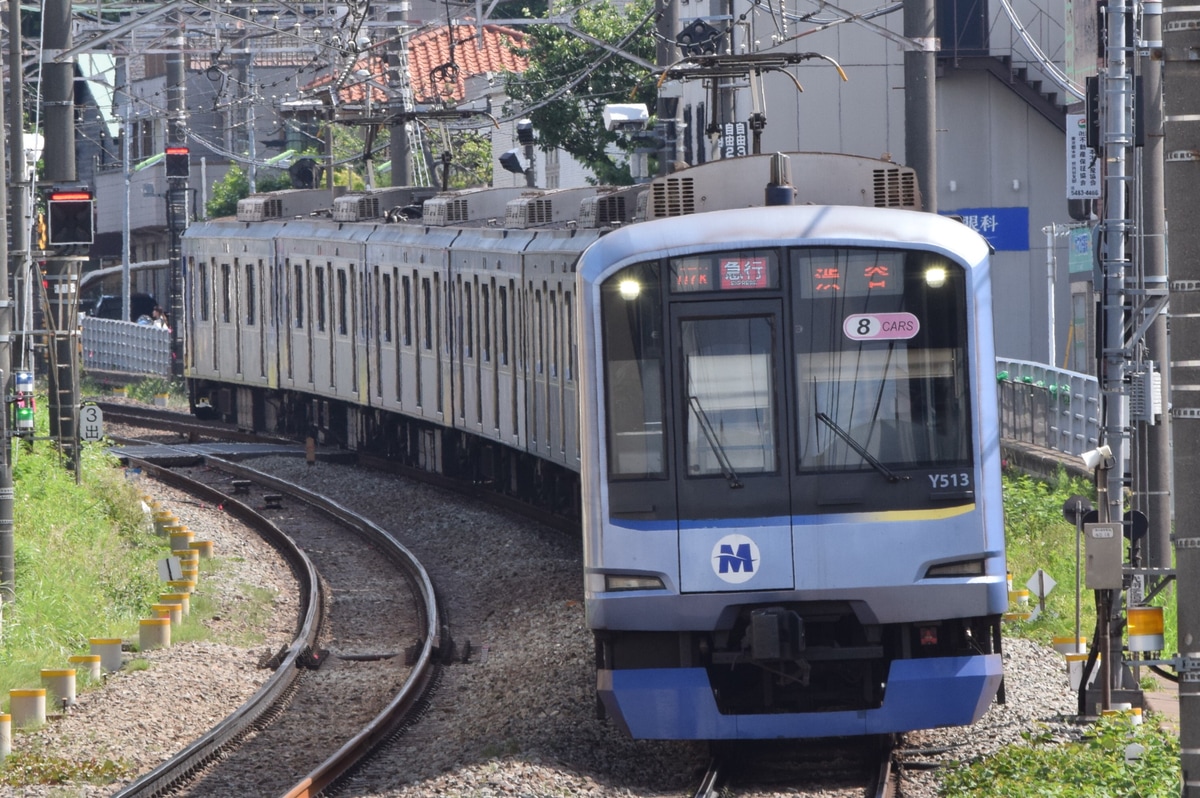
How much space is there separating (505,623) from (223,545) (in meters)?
4.50

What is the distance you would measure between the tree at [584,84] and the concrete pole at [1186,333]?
3112 cm

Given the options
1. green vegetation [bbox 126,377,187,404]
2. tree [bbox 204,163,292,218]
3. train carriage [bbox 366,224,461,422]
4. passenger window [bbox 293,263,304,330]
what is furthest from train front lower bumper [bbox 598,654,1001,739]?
tree [bbox 204,163,292,218]

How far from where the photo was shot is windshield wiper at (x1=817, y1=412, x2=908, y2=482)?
8742 millimetres

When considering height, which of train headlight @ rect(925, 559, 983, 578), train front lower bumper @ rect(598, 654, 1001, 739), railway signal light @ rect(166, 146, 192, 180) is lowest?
train front lower bumper @ rect(598, 654, 1001, 739)

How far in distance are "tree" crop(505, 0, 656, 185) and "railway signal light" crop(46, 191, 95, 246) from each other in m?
19.1

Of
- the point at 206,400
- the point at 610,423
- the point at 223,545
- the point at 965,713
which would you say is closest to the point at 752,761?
the point at 965,713

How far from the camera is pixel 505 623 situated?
14258mm

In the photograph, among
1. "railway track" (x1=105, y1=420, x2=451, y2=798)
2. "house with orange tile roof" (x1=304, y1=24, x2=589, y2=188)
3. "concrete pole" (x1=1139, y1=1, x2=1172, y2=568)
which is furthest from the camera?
"house with orange tile roof" (x1=304, y1=24, x2=589, y2=188)

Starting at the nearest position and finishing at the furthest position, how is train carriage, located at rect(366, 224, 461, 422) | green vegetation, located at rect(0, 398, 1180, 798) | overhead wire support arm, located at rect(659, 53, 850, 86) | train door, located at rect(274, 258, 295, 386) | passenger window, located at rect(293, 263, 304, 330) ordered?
green vegetation, located at rect(0, 398, 1180, 798) → overhead wire support arm, located at rect(659, 53, 850, 86) → train carriage, located at rect(366, 224, 461, 422) → passenger window, located at rect(293, 263, 304, 330) → train door, located at rect(274, 258, 295, 386)

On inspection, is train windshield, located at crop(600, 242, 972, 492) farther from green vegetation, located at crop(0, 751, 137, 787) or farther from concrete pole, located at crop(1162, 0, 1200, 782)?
green vegetation, located at crop(0, 751, 137, 787)

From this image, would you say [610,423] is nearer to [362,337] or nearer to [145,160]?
[362,337]

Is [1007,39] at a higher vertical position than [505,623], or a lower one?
higher

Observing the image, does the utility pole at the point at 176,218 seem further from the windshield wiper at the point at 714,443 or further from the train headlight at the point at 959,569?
the train headlight at the point at 959,569

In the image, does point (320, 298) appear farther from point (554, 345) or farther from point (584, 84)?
point (584, 84)
